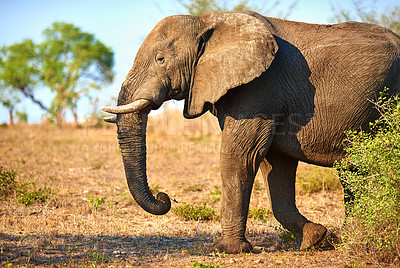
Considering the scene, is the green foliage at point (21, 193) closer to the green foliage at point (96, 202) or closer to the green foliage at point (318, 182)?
the green foliage at point (96, 202)

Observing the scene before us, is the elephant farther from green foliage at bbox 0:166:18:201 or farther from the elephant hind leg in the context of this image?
green foliage at bbox 0:166:18:201

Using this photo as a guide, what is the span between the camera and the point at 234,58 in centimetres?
518

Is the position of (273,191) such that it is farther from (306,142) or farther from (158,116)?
(158,116)

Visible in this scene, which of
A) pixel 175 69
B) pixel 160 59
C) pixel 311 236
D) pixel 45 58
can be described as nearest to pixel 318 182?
pixel 311 236

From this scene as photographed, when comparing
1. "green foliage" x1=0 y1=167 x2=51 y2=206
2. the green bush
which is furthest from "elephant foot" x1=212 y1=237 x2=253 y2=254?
"green foliage" x1=0 y1=167 x2=51 y2=206

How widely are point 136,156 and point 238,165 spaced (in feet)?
3.85

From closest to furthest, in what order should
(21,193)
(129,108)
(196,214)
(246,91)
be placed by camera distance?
(129,108) → (246,91) → (196,214) → (21,193)

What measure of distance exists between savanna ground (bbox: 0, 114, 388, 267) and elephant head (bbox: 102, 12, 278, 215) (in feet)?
2.68

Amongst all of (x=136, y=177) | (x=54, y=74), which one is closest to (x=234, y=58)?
(x=136, y=177)

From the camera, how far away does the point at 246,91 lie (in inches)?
205

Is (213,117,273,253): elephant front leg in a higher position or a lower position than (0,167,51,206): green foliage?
higher

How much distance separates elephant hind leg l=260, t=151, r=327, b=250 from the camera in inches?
227

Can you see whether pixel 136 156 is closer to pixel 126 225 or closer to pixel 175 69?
pixel 175 69

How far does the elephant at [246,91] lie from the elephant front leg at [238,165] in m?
0.01
